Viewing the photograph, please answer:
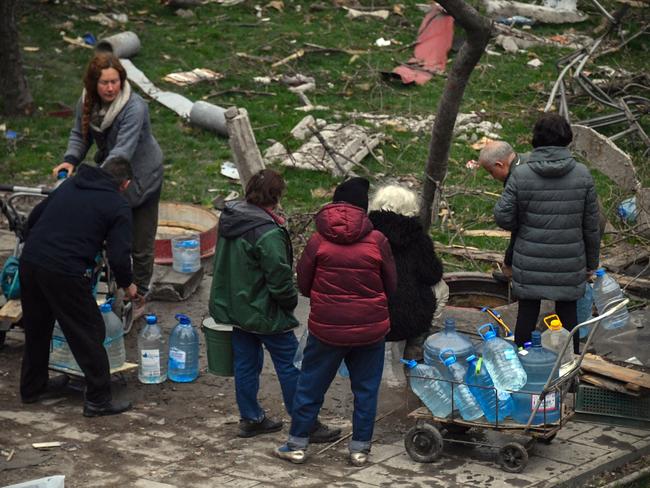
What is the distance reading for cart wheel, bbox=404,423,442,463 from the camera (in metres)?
6.70

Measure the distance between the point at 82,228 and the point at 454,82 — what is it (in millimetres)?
2896

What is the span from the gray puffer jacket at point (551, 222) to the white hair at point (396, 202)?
58 cm

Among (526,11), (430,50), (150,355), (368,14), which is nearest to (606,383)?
(150,355)

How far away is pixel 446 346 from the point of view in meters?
7.12

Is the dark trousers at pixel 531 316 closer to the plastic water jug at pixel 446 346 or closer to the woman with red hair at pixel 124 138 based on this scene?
the plastic water jug at pixel 446 346

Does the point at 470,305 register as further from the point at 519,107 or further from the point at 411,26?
the point at 411,26

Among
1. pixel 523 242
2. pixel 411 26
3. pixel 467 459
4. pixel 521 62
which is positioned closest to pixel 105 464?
pixel 467 459

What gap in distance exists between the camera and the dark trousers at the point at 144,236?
29.7ft

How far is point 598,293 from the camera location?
8906 mm

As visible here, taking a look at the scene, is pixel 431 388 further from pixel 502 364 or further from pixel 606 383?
pixel 606 383

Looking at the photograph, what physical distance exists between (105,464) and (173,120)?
879 cm

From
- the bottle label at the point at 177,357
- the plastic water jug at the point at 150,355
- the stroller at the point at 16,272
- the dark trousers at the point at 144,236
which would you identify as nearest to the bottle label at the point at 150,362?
the plastic water jug at the point at 150,355

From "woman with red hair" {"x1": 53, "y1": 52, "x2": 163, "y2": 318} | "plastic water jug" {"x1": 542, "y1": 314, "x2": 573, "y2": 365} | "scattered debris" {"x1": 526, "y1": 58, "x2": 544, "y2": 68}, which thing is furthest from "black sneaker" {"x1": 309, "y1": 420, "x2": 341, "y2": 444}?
"scattered debris" {"x1": 526, "y1": 58, "x2": 544, "y2": 68}

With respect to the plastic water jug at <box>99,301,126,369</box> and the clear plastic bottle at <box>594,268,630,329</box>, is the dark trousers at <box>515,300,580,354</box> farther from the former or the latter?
the plastic water jug at <box>99,301,126,369</box>
